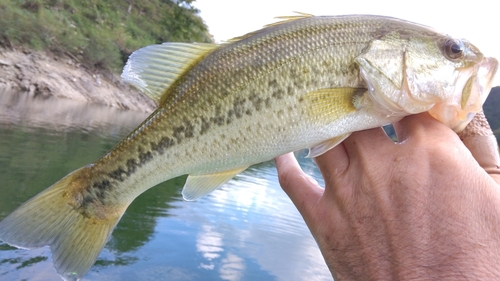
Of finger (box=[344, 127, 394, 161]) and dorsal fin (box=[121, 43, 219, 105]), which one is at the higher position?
dorsal fin (box=[121, 43, 219, 105])

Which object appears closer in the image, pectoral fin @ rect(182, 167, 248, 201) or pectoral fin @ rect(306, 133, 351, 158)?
pectoral fin @ rect(306, 133, 351, 158)

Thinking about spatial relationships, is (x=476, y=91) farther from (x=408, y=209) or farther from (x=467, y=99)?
(x=408, y=209)

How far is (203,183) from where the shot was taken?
2.36 meters

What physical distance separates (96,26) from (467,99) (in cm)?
4890

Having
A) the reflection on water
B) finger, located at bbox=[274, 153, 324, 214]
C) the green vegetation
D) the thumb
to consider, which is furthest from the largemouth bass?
the green vegetation

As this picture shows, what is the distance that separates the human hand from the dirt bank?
27.4 metres

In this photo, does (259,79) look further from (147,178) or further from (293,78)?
(147,178)

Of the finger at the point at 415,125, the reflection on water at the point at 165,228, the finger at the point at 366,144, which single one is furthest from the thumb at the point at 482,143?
the reflection on water at the point at 165,228

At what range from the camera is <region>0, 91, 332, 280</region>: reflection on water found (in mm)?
8617

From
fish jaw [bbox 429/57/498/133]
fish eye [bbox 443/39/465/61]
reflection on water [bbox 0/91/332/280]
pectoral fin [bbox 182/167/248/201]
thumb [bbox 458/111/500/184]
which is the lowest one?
reflection on water [bbox 0/91/332/280]

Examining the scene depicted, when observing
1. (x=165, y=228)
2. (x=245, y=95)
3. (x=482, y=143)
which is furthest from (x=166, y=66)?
(x=165, y=228)

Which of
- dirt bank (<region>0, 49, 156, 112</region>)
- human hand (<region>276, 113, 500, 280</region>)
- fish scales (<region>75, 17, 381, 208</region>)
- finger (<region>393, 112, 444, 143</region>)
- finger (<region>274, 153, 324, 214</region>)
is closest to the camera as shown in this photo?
human hand (<region>276, 113, 500, 280</region>)

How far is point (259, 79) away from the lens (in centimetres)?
216

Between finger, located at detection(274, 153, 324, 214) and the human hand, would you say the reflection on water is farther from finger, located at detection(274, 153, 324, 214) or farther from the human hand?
the human hand
